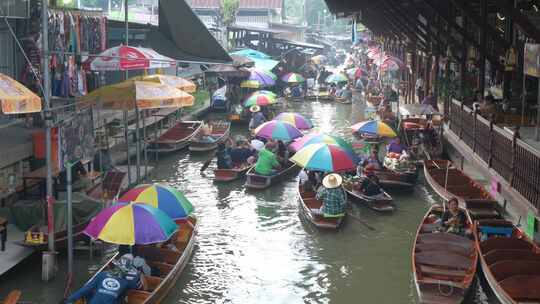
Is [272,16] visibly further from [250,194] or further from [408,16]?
[250,194]

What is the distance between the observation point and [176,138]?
84.8 feet

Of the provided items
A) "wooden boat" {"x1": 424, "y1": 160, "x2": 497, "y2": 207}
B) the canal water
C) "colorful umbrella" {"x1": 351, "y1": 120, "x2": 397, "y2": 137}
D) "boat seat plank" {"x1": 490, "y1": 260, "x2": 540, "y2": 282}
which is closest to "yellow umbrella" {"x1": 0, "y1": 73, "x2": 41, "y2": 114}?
the canal water

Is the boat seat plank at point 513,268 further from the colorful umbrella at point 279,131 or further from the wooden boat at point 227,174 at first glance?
the wooden boat at point 227,174

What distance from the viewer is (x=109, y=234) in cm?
1126

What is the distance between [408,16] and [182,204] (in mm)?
15283

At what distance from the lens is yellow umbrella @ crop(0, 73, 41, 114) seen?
36.8 feet

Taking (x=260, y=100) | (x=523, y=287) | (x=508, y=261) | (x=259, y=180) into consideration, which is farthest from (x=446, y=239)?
(x=260, y=100)

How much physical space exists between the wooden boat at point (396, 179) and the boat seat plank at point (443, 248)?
672cm

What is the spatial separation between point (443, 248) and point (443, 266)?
64cm

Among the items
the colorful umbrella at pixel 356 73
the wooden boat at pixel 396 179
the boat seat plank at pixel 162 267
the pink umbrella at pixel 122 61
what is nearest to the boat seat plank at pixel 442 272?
the boat seat plank at pixel 162 267

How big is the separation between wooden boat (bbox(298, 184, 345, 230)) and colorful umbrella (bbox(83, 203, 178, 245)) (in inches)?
212

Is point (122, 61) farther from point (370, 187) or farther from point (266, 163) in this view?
point (370, 187)

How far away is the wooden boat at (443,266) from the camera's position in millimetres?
11383

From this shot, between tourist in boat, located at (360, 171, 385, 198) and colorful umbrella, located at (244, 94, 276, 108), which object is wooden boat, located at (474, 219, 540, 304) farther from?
colorful umbrella, located at (244, 94, 276, 108)
